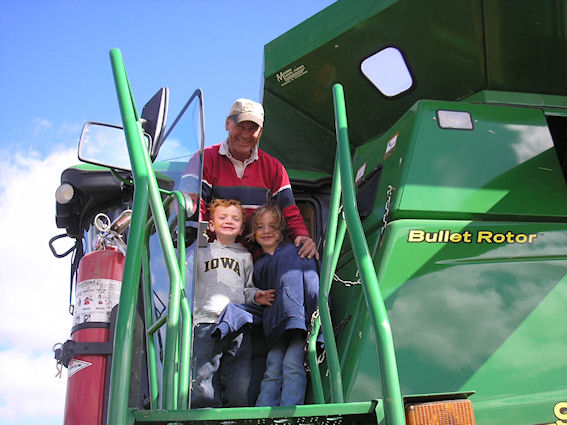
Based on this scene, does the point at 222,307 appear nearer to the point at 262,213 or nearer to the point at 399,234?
the point at 262,213

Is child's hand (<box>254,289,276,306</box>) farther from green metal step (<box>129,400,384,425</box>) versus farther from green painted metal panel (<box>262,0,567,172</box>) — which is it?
green painted metal panel (<box>262,0,567,172</box>)

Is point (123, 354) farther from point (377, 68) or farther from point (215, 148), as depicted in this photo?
point (377, 68)

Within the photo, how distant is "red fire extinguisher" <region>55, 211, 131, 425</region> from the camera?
3.43 metres

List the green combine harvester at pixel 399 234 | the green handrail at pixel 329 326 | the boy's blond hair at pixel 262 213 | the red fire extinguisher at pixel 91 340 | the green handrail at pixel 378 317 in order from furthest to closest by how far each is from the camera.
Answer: the boy's blond hair at pixel 262 213 < the red fire extinguisher at pixel 91 340 < the green handrail at pixel 329 326 < the green combine harvester at pixel 399 234 < the green handrail at pixel 378 317

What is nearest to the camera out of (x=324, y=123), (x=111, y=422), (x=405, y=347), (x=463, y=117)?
(x=111, y=422)

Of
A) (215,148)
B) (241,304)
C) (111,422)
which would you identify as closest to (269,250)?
(241,304)

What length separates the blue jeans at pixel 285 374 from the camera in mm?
3008

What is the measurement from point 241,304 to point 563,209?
157 cm

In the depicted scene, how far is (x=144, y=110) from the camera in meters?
3.54

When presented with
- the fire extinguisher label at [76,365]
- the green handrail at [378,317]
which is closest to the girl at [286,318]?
the green handrail at [378,317]

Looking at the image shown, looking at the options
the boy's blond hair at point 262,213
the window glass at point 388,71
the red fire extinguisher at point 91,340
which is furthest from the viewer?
the window glass at point 388,71

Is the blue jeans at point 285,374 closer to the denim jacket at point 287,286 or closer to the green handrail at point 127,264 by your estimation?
the denim jacket at point 287,286

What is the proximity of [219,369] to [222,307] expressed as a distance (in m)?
0.28

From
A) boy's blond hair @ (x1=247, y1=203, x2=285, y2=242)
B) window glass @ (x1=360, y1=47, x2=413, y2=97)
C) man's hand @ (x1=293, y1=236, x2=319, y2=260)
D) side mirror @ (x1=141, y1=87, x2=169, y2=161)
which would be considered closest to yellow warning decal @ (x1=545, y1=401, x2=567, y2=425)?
man's hand @ (x1=293, y1=236, x2=319, y2=260)
